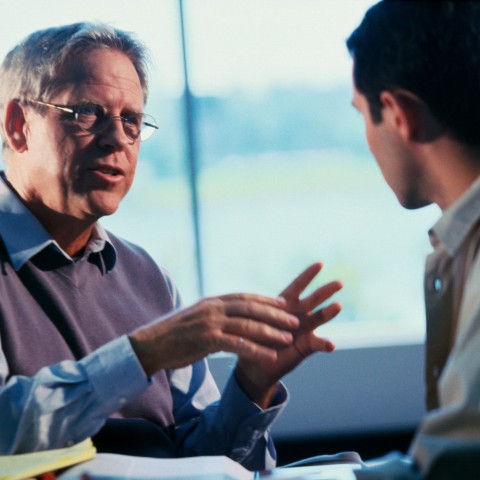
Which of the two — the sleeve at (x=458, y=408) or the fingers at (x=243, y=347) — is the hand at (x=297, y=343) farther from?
the sleeve at (x=458, y=408)

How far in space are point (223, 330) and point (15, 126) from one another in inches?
33.1

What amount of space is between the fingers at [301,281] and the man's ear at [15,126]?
762 millimetres

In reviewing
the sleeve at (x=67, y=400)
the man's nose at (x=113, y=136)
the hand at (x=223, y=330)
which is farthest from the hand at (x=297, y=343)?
the man's nose at (x=113, y=136)

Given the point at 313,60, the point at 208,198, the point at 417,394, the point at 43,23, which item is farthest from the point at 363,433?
the point at 43,23

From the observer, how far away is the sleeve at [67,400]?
1364 mm

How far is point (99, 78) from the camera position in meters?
1.81

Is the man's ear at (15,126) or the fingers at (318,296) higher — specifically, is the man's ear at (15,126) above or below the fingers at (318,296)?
above

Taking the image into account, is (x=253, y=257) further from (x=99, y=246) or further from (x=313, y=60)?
(x=99, y=246)

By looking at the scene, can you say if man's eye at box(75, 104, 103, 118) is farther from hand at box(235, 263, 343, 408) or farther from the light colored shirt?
the light colored shirt

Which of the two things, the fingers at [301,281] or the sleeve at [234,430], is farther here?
the sleeve at [234,430]

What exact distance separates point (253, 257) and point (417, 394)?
1.05m

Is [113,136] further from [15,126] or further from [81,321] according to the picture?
[81,321]

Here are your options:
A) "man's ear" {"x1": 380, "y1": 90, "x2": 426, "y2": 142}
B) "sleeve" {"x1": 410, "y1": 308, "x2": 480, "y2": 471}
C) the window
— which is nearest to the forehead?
"man's ear" {"x1": 380, "y1": 90, "x2": 426, "y2": 142}

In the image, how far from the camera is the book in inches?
46.0
